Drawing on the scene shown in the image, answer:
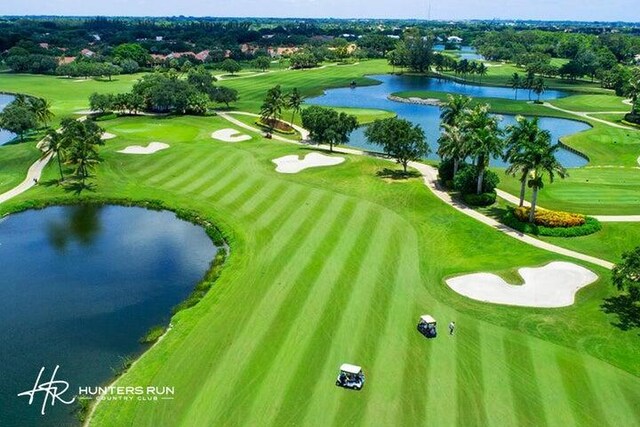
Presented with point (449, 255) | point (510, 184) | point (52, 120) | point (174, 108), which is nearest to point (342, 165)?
→ point (510, 184)

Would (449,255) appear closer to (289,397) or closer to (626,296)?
(626,296)

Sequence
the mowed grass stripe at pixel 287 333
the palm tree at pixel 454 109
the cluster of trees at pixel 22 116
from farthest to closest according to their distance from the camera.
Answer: the cluster of trees at pixel 22 116, the palm tree at pixel 454 109, the mowed grass stripe at pixel 287 333

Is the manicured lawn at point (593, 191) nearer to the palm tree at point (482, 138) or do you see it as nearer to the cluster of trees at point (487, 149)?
the cluster of trees at point (487, 149)

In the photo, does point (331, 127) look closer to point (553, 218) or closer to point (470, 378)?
point (553, 218)

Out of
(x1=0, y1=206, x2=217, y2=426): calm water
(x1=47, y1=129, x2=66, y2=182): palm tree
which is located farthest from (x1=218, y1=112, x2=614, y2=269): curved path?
(x1=47, y1=129, x2=66, y2=182): palm tree

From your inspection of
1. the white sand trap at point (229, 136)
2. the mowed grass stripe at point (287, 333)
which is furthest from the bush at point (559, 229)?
the white sand trap at point (229, 136)

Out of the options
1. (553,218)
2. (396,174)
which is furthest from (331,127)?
(553,218)

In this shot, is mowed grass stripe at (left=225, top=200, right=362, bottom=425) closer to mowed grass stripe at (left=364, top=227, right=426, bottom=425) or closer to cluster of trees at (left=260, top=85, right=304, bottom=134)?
mowed grass stripe at (left=364, top=227, right=426, bottom=425)
